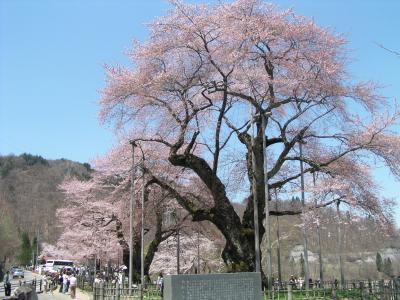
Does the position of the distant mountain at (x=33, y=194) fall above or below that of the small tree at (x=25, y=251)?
above

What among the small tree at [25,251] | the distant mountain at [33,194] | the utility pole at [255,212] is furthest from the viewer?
the distant mountain at [33,194]

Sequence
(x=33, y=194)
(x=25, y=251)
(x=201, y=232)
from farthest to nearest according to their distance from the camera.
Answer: (x=33, y=194)
(x=25, y=251)
(x=201, y=232)

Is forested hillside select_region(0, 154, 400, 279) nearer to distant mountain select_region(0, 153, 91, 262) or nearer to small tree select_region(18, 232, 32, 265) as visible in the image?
distant mountain select_region(0, 153, 91, 262)

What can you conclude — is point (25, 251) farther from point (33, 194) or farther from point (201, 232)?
point (201, 232)

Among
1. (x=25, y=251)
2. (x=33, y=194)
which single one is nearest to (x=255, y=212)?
(x=25, y=251)

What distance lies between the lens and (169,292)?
14117mm

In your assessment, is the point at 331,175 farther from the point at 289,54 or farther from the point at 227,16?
the point at 227,16

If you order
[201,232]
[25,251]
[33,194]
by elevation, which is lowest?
[25,251]

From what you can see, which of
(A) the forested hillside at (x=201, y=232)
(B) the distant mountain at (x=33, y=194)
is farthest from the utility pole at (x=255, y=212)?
(B) the distant mountain at (x=33, y=194)

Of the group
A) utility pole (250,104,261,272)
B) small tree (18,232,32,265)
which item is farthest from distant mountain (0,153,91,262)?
utility pole (250,104,261,272)

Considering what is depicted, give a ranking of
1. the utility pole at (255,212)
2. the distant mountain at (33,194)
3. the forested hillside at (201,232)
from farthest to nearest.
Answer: the distant mountain at (33,194) → the forested hillside at (201,232) → the utility pole at (255,212)

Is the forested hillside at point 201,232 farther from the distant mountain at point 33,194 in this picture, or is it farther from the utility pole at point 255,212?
the utility pole at point 255,212

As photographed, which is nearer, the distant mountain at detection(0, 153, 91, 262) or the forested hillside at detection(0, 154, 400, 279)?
the forested hillside at detection(0, 154, 400, 279)

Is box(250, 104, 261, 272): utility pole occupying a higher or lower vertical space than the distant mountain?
lower
